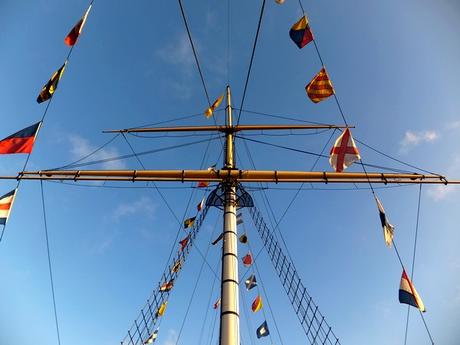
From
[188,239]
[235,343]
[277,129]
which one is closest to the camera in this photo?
[235,343]

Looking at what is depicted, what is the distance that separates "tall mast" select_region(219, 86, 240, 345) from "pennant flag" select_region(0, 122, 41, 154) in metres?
6.25

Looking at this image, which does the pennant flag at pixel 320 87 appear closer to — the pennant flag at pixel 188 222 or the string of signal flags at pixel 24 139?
the string of signal flags at pixel 24 139

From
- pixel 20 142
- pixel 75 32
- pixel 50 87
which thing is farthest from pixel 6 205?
pixel 75 32

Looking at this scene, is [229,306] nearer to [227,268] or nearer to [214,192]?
[227,268]

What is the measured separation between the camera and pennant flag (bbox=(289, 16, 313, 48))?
28.3ft

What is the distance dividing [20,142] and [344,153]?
9043 millimetres

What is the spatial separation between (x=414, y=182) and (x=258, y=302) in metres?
8.14

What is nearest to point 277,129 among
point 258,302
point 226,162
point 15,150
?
point 226,162

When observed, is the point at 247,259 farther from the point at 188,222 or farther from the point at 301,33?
the point at 301,33

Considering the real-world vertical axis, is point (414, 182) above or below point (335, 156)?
above

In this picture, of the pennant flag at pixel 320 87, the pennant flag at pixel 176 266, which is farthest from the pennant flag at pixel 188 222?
the pennant flag at pixel 320 87

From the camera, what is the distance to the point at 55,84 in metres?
8.42

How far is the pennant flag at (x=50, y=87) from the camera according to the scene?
8.38m

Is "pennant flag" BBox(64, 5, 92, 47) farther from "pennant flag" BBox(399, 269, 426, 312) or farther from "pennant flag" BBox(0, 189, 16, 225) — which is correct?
"pennant flag" BBox(399, 269, 426, 312)
